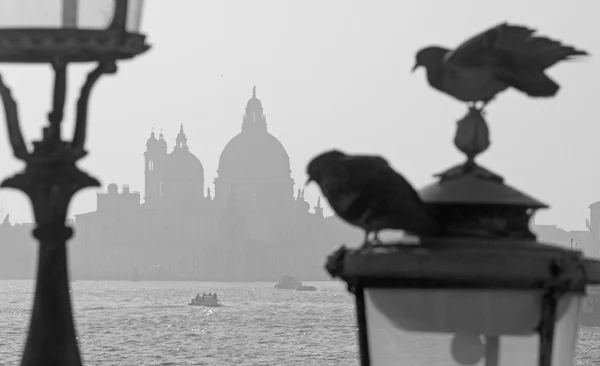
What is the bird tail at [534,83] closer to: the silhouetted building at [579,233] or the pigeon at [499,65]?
the pigeon at [499,65]

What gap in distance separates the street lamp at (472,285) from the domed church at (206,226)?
155456 millimetres

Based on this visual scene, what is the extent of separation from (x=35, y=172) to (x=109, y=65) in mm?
234

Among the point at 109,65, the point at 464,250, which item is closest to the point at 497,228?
the point at 464,250

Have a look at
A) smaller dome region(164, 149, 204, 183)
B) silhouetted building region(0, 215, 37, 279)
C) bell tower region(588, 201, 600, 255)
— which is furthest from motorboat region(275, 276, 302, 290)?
silhouetted building region(0, 215, 37, 279)

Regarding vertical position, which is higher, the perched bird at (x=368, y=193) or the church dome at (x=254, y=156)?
the church dome at (x=254, y=156)

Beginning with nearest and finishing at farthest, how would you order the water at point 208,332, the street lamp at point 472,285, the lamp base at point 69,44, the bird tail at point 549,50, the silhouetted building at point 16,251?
the street lamp at point 472,285 < the bird tail at point 549,50 < the lamp base at point 69,44 < the water at point 208,332 < the silhouetted building at point 16,251

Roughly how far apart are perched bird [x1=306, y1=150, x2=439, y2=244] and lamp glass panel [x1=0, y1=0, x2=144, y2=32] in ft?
2.21

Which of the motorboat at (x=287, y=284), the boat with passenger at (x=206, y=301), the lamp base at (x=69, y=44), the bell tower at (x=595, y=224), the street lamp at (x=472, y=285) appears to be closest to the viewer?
the street lamp at (x=472, y=285)

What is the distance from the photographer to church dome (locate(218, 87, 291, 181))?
156500mm

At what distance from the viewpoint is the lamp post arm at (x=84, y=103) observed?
115 inches

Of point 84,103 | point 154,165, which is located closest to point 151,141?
point 154,165

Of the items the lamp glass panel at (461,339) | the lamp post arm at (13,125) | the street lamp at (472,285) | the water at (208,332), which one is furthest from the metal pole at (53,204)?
the water at (208,332)

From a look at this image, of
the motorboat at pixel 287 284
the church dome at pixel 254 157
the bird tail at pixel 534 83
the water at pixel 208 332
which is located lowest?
the bird tail at pixel 534 83

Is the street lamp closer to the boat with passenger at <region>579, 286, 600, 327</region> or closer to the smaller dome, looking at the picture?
the boat with passenger at <region>579, 286, 600, 327</region>
